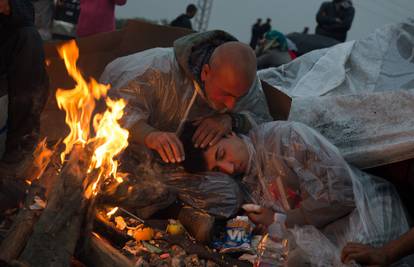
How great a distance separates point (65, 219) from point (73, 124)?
809 mm

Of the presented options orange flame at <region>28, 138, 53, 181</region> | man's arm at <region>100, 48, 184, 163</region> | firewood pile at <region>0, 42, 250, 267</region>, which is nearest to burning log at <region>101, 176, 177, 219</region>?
firewood pile at <region>0, 42, 250, 267</region>

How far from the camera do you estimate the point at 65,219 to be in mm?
2307

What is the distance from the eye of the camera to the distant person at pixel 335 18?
866 cm

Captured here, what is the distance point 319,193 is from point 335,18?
6.23 m

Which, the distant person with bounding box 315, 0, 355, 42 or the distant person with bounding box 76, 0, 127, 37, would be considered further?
the distant person with bounding box 315, 0, 355, 42

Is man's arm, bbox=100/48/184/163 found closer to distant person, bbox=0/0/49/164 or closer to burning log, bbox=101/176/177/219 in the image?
burning log, bbox=101/176/177/219

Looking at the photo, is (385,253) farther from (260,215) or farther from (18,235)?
(18,235)

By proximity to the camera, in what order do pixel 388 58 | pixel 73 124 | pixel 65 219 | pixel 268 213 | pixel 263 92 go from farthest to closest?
pixel 388 58
pixel 263 92
pixel 268 213
pixel 73 124
pixel 65 219

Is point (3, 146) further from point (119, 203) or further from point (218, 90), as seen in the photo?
point (218, 90)

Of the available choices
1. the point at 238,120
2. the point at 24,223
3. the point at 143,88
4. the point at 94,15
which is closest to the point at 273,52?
the point at 94,15

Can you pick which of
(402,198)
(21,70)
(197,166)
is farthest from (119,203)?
(402,198)

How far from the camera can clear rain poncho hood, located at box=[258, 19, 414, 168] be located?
12.7 feet

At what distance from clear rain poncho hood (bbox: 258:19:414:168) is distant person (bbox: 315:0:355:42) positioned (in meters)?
3.52

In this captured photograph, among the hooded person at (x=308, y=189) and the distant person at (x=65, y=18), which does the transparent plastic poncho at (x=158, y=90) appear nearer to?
the hooded person at (x=308, y=189)
